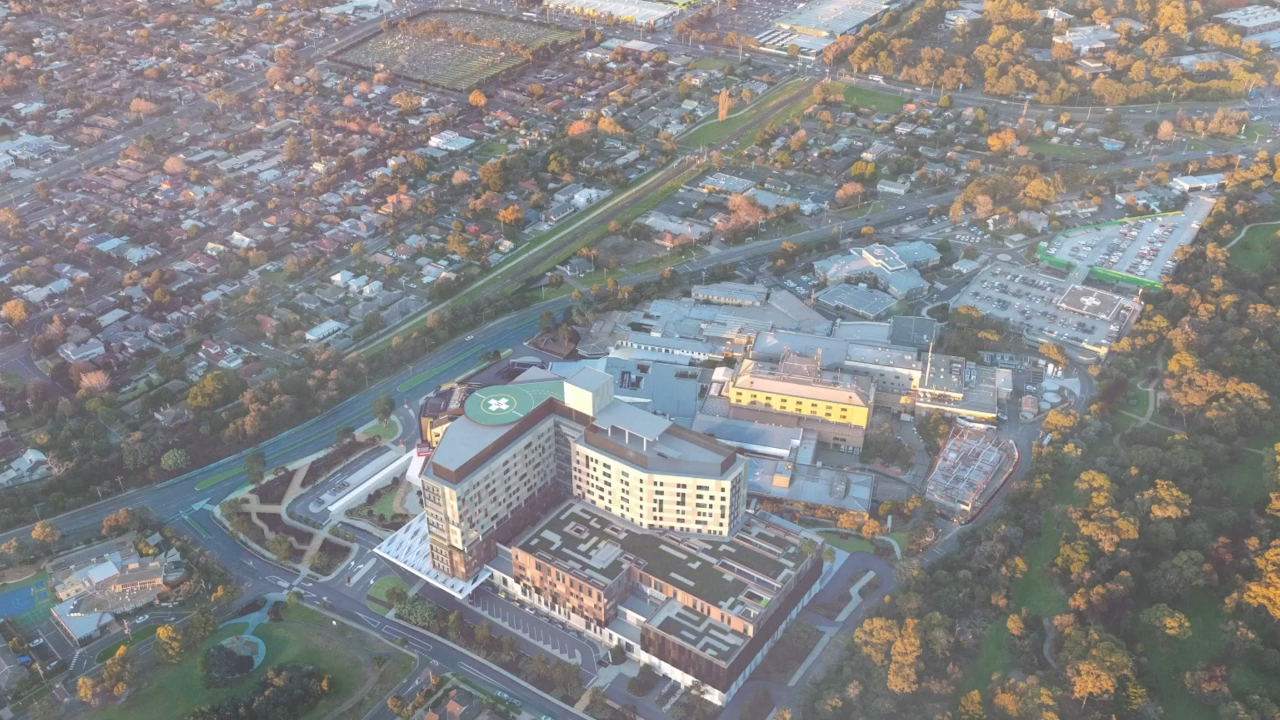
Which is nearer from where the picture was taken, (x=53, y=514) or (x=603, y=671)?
(x=603, y=671)

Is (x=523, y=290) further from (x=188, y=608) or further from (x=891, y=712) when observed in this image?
(x=891, y=712)

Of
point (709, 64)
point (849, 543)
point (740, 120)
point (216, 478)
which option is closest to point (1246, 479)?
point (849, 543)

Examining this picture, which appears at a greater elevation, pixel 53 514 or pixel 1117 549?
pixel 1117 549

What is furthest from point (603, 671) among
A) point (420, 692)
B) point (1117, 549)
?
point (1117, 549)

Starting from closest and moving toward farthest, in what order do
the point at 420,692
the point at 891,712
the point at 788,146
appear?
the point at 891,712 → the point at 420,692 → the point at 788,146

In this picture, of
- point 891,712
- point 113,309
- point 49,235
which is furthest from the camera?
point 49,235

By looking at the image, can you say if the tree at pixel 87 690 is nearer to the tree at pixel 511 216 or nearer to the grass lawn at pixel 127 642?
the grass lawn at pixel 127 642
